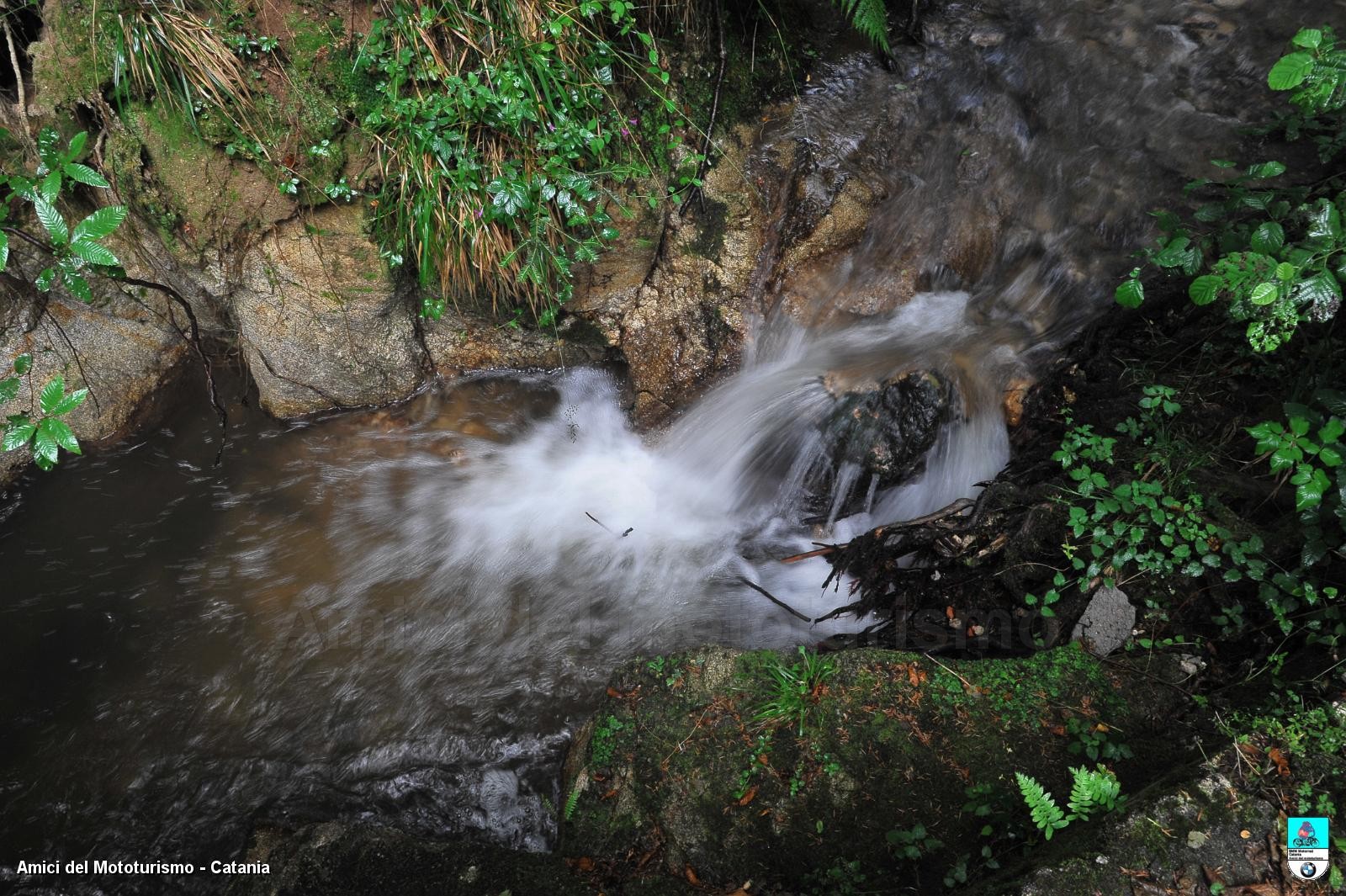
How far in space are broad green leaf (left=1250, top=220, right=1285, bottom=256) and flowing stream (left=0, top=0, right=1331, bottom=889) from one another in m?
1.59

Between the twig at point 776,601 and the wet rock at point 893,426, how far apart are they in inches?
32.2

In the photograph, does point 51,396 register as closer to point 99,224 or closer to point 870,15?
point 99,224

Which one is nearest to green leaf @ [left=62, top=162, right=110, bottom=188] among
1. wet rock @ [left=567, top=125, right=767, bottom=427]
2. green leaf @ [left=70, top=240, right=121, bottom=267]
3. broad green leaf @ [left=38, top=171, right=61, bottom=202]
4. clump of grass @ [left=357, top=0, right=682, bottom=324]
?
broad green leaf @ [left=38, top=171, right=61, bottom=202]

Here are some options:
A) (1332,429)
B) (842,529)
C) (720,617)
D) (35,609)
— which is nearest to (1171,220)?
(1332,429)

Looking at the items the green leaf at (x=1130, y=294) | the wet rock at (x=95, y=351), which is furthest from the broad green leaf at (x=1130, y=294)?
the wet rock at (x=95, y=351)

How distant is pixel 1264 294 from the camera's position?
218 centimetres

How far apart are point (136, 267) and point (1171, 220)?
5.09m

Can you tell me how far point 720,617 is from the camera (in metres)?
3.73

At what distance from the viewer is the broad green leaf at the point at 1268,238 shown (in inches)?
91.0

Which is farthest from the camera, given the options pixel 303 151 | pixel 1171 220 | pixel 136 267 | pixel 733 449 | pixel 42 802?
pixel 733 449

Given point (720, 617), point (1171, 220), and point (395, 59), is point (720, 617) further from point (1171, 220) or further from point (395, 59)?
point (395, 59)

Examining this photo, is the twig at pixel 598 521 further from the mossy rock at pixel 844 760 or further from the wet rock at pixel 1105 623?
the wet rock at pixel 1105 623

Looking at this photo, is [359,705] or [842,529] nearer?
[359,705]

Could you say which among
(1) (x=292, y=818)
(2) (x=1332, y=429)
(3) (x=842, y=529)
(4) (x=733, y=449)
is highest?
(2) (x=1332, y=429)
